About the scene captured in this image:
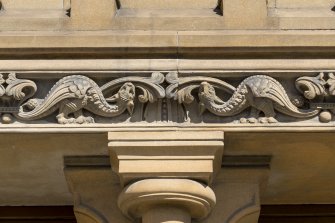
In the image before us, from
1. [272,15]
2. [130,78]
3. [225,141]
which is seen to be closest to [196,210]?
[225,141]

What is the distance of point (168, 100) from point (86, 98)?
1.70 ft

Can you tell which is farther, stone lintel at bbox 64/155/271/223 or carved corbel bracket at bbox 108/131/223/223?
stone lintel at bbox 64/155/271/223

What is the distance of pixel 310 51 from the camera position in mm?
6992

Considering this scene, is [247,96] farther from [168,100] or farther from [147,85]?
[147,85]

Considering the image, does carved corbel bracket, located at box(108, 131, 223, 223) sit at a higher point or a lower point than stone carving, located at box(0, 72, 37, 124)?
lower

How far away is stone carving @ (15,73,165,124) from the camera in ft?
22.6

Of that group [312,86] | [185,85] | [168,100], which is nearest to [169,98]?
[168,100]

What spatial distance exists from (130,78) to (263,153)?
102 cm

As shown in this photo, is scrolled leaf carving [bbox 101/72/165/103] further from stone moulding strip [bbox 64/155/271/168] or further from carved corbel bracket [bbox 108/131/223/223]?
stone moulding strip [bbox 64/155/271/168]

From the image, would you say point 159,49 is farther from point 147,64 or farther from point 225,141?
point 225,141

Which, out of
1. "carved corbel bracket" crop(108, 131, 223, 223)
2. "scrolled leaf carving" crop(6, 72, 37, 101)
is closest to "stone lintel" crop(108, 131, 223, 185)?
"carved corbel bracket" crop(108, 131, 223, 223)

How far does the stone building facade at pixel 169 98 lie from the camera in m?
6.88

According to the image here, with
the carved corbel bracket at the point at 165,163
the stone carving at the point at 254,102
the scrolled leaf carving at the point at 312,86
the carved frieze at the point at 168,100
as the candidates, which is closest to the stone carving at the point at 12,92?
the carved frieze at the point at 168,100

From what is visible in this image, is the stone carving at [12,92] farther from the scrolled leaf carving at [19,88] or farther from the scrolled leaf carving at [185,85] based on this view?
the scrolled leaf carving at [185,85]
